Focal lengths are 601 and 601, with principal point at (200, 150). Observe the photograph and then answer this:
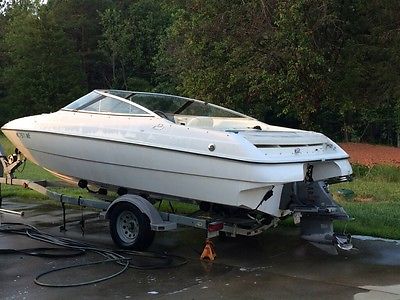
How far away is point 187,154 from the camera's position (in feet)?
24.0

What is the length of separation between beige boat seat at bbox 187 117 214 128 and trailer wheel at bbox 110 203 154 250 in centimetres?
135

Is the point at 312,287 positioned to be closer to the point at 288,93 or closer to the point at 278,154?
the point at 278,154

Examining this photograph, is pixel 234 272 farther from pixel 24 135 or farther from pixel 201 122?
pixel 24 135

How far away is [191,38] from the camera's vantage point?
25.7 m

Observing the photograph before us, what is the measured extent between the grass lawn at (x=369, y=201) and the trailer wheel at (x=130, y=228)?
168 centimetres

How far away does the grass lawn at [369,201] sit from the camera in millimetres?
8875

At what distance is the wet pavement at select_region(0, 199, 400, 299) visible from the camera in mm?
6020

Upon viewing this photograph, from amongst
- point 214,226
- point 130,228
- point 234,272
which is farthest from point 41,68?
point 234,272

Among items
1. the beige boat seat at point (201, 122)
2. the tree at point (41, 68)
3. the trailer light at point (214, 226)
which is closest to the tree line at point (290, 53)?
the beige boat seat at point (201, 122)

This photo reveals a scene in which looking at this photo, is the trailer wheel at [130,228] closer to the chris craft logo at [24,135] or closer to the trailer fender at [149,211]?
the trailer fender at [149,211]

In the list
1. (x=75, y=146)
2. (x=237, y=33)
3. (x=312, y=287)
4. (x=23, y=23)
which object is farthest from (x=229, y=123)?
(x=23, y=23)

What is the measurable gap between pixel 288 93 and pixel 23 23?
30350 mm

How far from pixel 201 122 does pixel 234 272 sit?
232 centimetres

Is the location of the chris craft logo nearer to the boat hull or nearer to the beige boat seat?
the boat hull
